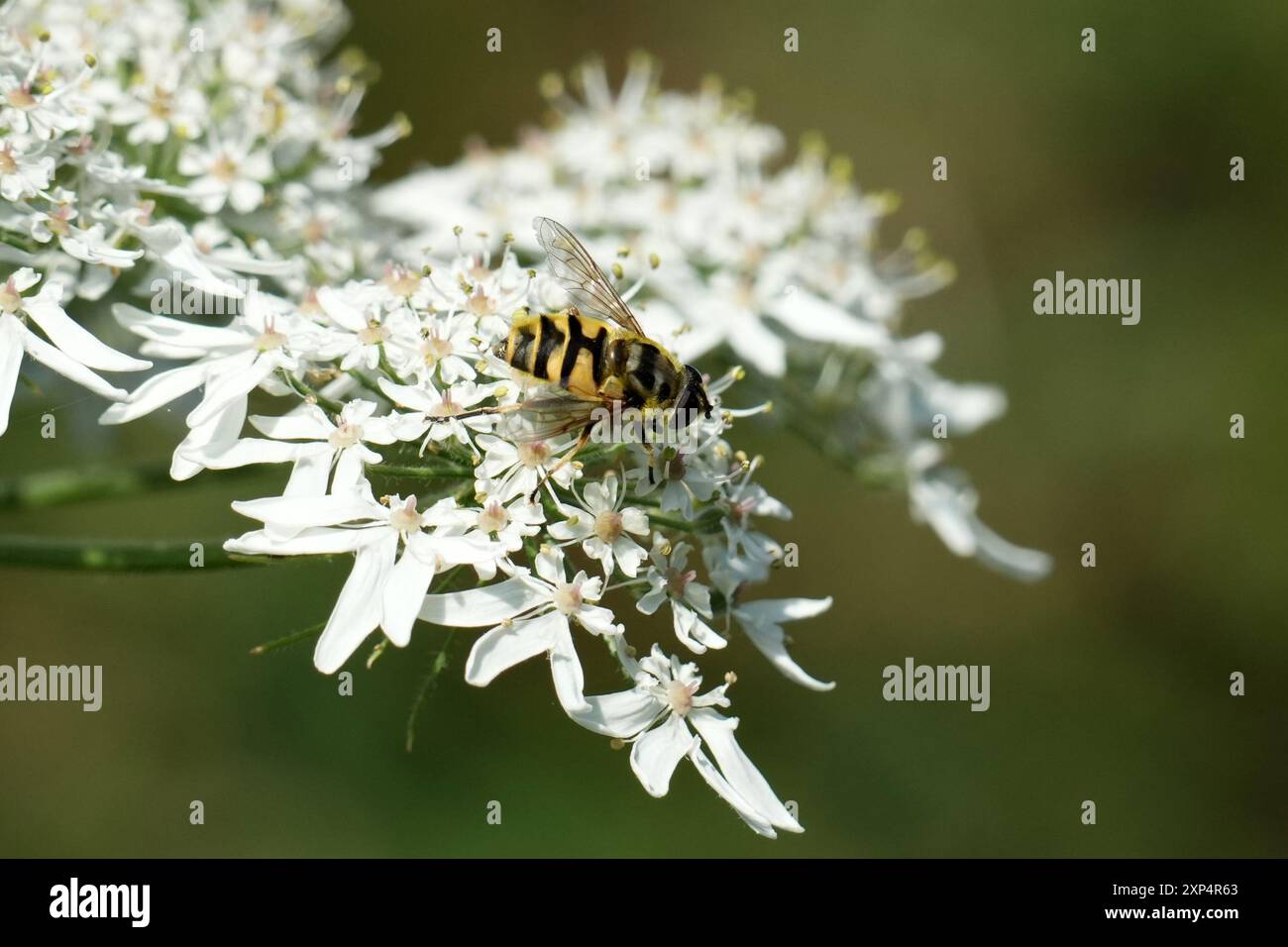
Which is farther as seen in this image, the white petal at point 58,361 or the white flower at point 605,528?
the white flower at point 605,528

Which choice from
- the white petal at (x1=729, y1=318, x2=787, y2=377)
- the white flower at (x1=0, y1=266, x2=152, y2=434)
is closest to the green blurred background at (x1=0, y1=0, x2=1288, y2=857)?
the white petal at (x1=729, y1=318, x2=787, y2=377)

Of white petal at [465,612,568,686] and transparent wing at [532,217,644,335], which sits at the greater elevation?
transparent wing at [532,217,644,335]

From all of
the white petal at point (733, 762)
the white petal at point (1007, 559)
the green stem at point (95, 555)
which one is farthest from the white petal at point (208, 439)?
the white petal at point (1007, 559)

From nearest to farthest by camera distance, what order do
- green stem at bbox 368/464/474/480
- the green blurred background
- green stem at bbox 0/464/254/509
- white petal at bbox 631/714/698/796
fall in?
1. white petal at bbox 631/714/698/796
2. green stem at bbox 368/464/474/480
3. green stem at bbox 0/464/254/509
4. the green blurred background

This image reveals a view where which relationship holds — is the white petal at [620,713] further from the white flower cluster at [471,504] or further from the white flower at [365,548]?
the white flower at [365,548]

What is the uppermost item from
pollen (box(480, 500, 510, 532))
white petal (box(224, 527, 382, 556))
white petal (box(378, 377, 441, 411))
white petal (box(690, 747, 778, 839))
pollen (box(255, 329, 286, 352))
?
pollen (box(255, 329, 286, 352))

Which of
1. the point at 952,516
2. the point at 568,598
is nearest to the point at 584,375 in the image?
the point at 568,598

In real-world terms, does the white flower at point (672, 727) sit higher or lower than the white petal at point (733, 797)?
higher

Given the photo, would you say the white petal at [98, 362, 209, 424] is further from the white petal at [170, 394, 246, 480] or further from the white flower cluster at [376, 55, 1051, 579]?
the white flower cluster at [376, 55, 1051, 579]
